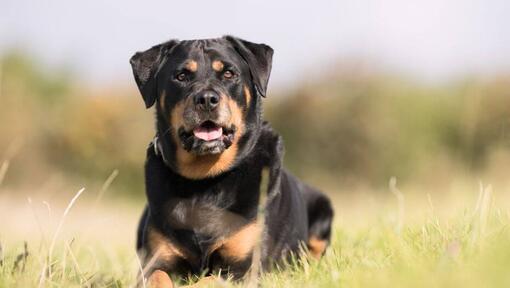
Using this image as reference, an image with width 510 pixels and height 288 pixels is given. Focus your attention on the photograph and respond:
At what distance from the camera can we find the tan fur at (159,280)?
400cm

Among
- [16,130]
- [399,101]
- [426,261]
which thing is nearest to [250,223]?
[426,261]

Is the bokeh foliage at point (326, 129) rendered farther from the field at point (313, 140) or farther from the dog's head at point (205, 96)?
the dog's head at point (205, 96)

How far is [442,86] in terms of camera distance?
523 inches

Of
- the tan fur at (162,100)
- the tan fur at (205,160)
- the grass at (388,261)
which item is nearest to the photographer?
the grass at (388,261)

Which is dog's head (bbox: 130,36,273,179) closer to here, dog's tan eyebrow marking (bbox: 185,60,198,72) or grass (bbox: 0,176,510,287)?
dog's tan eyebrow marking (bbox: 185,60,198,72)

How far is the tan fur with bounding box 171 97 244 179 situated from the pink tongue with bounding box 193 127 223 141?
4.5 inches

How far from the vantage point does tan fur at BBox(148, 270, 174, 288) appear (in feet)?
13.1

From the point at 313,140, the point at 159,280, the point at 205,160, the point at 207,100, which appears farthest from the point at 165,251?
the point at 313,140

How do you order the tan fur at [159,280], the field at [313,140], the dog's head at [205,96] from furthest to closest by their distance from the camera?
the field at [313,140], the dog's head at [205,96], the tan fur at [159,280]

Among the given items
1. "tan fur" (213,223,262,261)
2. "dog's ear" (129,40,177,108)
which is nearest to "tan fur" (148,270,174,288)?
"tan fur" (213,223,262,261)

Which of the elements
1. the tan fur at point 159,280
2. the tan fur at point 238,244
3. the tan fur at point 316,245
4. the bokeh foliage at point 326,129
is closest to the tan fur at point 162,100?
the tan fur at point 238,244

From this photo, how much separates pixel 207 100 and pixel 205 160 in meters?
0.46

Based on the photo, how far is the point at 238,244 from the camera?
425 cm

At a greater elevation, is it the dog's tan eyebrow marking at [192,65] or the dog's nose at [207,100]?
the dog's tan eyebrow marking at [192,65]
